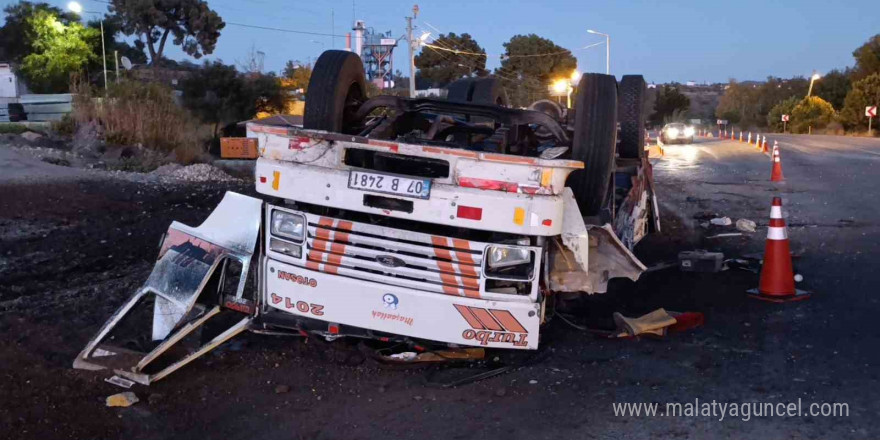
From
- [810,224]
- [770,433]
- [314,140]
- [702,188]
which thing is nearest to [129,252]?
[314,140]

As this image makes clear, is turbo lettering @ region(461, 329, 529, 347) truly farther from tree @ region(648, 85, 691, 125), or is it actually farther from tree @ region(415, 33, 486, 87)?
Answer: tree @ region(648, 85, 691, 125)

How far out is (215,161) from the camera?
A: 64.4 feet

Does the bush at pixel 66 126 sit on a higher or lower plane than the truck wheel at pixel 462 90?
lower

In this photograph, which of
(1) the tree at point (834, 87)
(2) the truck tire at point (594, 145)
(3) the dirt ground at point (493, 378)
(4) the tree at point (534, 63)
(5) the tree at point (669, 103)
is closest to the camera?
(3) the dirt ground at point (493, 378)

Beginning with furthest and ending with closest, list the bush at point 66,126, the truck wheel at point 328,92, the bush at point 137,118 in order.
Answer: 1. the bush at point 66,126
2. the bush at point 137,118
3. the truck wheel at point 328,92

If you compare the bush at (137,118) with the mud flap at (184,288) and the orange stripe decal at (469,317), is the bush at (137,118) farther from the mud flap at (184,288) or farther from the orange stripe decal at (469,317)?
the orange stripe decal at (469,317)

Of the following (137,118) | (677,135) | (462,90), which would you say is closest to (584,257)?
(462,90)

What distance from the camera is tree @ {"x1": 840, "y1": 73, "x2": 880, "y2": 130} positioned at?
2042 inches

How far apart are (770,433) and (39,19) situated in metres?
49.5

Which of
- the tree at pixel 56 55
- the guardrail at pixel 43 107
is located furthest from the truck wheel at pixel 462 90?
the tree at pixel 56 55

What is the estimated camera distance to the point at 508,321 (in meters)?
4.84

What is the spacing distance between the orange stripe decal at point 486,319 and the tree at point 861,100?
5436cm

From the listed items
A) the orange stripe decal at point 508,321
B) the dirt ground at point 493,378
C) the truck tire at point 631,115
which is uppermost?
the truck tire at point 631,115

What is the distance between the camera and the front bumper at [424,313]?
4816mm
